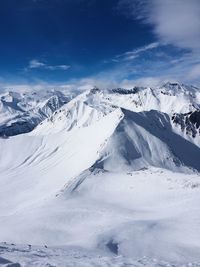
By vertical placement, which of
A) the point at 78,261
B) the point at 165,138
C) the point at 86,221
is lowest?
the point at 86,221

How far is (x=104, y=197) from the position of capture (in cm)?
6525

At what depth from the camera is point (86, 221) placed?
46281mm

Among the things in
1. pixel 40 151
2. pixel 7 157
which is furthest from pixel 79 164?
pixel 7 157

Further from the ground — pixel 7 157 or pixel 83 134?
pixel 83 134

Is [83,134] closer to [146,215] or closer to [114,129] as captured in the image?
[114,129]

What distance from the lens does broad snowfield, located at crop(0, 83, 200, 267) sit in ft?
94.9

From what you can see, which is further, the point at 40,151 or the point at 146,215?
the point at 40,151

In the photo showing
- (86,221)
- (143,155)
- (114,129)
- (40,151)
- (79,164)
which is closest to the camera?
(86,221)

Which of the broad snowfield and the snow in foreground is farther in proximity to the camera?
the broad snowfield

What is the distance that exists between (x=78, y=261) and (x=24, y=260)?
3.10 metres

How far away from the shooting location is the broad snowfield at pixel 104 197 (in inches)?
1139

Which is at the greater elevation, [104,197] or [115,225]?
[104,197]

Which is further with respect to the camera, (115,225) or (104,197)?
(104,197)

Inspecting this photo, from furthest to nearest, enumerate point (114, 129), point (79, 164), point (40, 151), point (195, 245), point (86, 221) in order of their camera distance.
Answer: point (40, 151) → point (114, 129) → point (79, 164) → point (86, 221) → point (195, 245)
